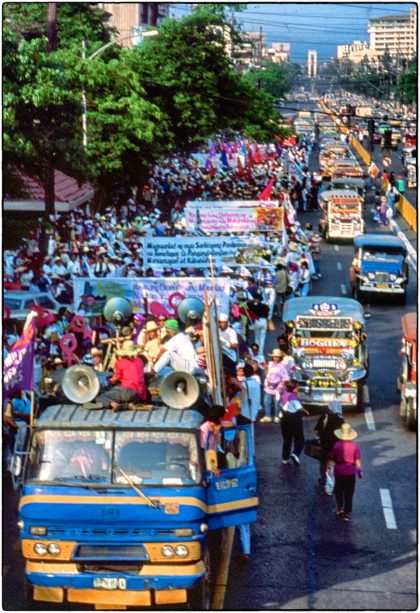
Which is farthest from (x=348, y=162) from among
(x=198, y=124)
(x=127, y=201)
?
(x=127, y=201)

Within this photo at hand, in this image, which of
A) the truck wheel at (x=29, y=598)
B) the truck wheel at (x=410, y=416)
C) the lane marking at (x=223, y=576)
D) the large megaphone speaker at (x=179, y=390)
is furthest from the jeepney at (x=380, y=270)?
the truck wheel at (x=29, y=598)

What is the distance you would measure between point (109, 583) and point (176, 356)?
550 centimetres

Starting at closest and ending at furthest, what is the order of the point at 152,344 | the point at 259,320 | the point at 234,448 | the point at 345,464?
the point at 234,448, the point at 345,464, the point at 152,344, the point at 259,320

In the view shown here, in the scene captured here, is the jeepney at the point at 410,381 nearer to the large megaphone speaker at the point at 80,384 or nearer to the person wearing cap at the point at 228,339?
the person wearing cap at the point at 228,339

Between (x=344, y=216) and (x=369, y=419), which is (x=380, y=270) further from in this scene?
(x=369, y=419)

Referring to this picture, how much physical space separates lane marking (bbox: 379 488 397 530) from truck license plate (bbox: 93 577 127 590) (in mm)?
5599

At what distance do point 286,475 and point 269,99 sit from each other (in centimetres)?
4429

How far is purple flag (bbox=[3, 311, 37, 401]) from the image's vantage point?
52.2 feet

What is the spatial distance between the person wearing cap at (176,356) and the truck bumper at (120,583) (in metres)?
Answer: 4.31

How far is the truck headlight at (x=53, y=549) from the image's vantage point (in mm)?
12633

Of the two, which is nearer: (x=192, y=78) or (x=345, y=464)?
(x=345, y=464)

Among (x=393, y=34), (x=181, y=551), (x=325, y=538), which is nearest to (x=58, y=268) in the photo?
(x=325, y=538)

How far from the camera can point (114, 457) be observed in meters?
12.9

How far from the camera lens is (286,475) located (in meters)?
19.6
